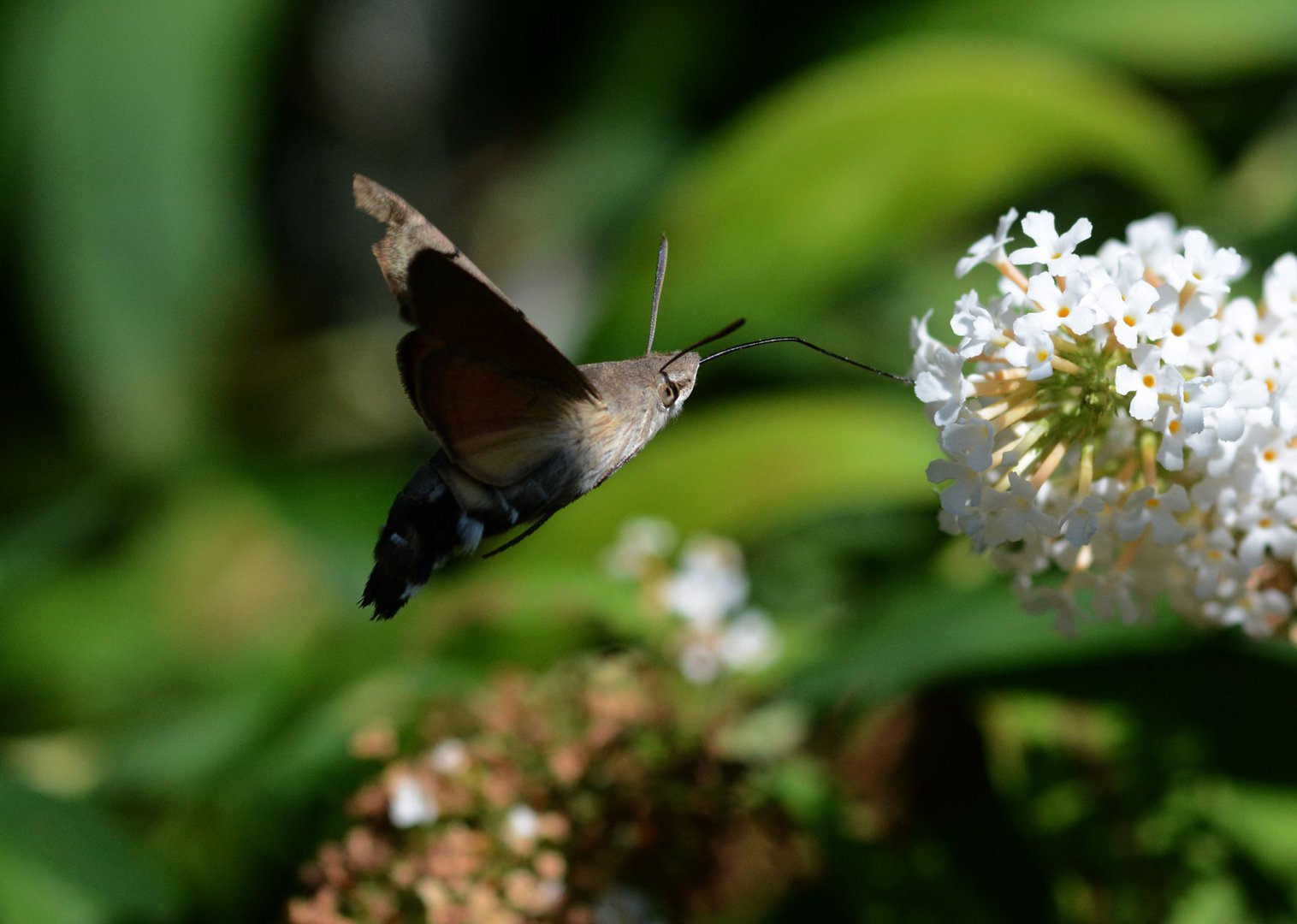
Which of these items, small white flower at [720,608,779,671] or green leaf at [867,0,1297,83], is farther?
green leaf at [867,0,1297,83]

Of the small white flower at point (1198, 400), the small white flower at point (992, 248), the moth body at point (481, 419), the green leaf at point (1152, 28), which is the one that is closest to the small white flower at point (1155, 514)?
the small white flower at point (1198, 400)

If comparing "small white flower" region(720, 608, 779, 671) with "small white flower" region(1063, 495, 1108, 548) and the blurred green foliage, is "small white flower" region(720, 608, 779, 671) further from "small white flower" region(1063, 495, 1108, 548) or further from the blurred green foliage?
"small white flower" region(1063, 495, 1108, 548)

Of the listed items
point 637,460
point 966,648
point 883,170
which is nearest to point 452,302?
point 966,648

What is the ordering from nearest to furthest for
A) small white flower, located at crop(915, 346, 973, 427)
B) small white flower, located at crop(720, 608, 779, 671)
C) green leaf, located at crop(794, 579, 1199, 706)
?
small white flower, located at crop(915, 346, 973, 427), green leaf, located at crop(794, 579, 1199, 706), small white flower, located at crop(720, 608, 779, 671)

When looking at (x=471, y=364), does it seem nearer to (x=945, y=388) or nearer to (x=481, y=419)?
(x=481, y=419)

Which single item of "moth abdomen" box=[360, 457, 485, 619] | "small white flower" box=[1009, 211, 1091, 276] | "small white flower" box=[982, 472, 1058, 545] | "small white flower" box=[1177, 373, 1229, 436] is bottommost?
"small white flower" box=[982, 472, 1058, 545]

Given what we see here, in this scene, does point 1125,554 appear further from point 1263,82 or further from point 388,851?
point 1263,82

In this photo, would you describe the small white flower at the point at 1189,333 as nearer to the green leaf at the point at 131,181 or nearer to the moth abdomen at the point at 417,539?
the moth abdomen at the point at 417,539

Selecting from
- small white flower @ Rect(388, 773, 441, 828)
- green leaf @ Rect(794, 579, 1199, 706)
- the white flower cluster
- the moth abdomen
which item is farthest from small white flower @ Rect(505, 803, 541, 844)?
the white flower cluster
